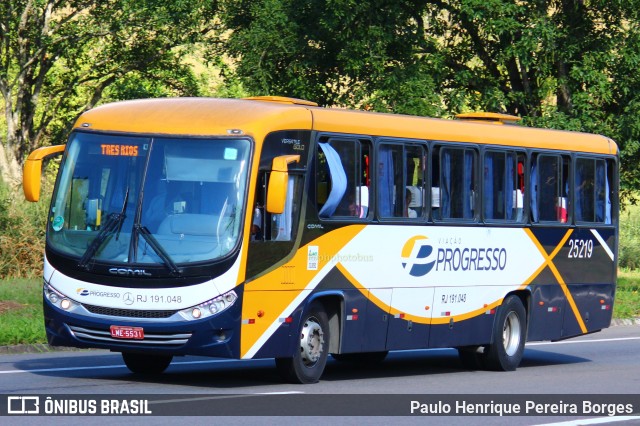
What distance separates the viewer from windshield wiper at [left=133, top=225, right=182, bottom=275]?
1347 cm

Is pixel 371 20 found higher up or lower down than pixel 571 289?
higher up

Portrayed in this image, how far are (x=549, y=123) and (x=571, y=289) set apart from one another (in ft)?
41.9

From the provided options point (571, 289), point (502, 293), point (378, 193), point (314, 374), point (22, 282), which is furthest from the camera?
point (22, 282)

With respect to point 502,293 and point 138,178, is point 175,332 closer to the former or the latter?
point 138,178

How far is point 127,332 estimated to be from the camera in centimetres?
1353

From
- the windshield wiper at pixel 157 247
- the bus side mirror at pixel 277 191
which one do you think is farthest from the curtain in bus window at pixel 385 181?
the windshield wiper at pixel 157 247

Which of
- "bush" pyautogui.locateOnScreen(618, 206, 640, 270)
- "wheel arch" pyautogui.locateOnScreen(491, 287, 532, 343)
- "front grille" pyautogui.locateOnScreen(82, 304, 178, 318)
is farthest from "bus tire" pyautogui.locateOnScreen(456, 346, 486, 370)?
"bush" pyautogui.locateOnScreen(618, 206, 640, 270)

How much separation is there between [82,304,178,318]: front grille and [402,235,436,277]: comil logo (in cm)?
365

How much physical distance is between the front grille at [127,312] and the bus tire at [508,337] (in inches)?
232

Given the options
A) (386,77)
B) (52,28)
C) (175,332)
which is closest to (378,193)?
(175,332)

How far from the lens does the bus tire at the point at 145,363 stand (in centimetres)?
1523
